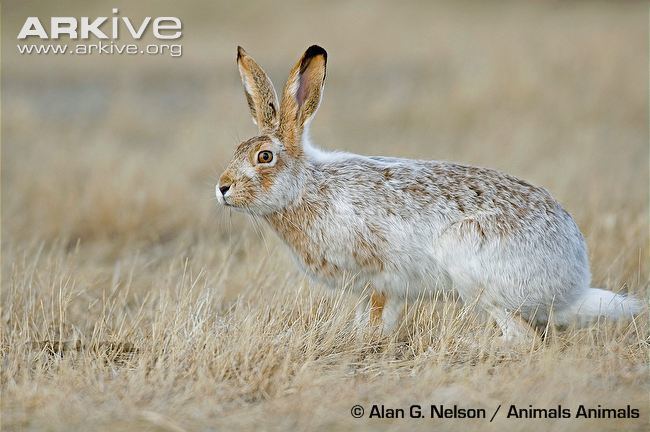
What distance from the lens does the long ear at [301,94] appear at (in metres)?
4.72

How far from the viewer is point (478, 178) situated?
188 inches

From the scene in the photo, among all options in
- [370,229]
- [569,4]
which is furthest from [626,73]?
[370,229]

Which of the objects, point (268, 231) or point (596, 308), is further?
point (268, 231)

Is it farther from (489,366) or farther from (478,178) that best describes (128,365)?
(478,178)

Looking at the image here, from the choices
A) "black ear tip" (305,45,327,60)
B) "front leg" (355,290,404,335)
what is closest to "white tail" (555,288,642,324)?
"front leg" (355,290,404,335)

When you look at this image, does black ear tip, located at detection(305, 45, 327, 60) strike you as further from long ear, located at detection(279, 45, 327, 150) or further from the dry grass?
the dry grass

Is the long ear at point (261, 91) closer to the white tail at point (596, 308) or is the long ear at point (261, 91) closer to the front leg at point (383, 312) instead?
the front leg at point (383, 312)

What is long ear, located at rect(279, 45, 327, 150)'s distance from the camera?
4.72 meters

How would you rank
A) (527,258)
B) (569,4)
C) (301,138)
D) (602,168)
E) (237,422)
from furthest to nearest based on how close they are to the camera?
(569,4) → (602,168) → (301,138) → (527,258) → (237,422)

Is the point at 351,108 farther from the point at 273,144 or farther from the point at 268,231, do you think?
the point at 273,144

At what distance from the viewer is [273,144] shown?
473 cm

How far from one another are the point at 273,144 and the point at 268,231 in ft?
6.84

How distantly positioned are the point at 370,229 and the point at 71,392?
1595 mm

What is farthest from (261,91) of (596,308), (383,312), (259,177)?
(596,308)
